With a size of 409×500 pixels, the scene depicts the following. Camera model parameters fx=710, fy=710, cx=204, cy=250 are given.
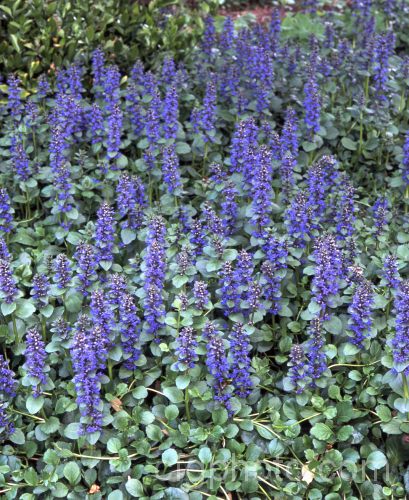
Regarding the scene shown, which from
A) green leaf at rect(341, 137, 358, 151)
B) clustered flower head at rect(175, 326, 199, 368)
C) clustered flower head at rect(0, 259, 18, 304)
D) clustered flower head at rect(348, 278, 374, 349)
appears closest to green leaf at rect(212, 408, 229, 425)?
clustered flower head at rect(175, 326, 199, 368)

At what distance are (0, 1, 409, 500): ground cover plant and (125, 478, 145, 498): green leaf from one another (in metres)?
0.01

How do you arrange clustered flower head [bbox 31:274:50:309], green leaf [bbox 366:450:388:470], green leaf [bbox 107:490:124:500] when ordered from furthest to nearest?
clustered flower head [bbox 31:274:50:309]
green leaf [bbox 366:450:388:470]
green leaf [bbox 107:490:124:500]

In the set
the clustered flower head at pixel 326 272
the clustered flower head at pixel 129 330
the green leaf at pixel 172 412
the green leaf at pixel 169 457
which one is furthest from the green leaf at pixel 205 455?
the clustered flower head at pixel 326 272

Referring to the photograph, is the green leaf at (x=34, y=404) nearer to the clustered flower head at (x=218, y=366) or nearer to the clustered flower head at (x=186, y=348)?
the clustered flower head at (x=186, y=348)

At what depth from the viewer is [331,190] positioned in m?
5.00

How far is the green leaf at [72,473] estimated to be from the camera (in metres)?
3.55

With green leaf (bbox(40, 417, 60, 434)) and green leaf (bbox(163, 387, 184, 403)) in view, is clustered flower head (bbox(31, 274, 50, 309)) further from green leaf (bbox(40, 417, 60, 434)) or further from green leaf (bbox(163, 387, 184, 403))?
green leaf (bbox(163, 387, 184, 403))

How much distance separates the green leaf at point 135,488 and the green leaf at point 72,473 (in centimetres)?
26

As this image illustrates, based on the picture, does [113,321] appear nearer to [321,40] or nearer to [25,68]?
[25,68]

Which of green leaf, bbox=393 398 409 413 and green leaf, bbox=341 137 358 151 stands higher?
green leaf, bbox=341 137 358 151

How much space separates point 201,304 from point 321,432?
94cm

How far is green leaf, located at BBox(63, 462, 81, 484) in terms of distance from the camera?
355cm

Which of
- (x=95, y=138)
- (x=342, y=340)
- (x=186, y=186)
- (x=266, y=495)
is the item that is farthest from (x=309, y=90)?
(x=266, y=495)

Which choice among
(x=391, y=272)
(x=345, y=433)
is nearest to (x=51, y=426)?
(x=345, y=433)
